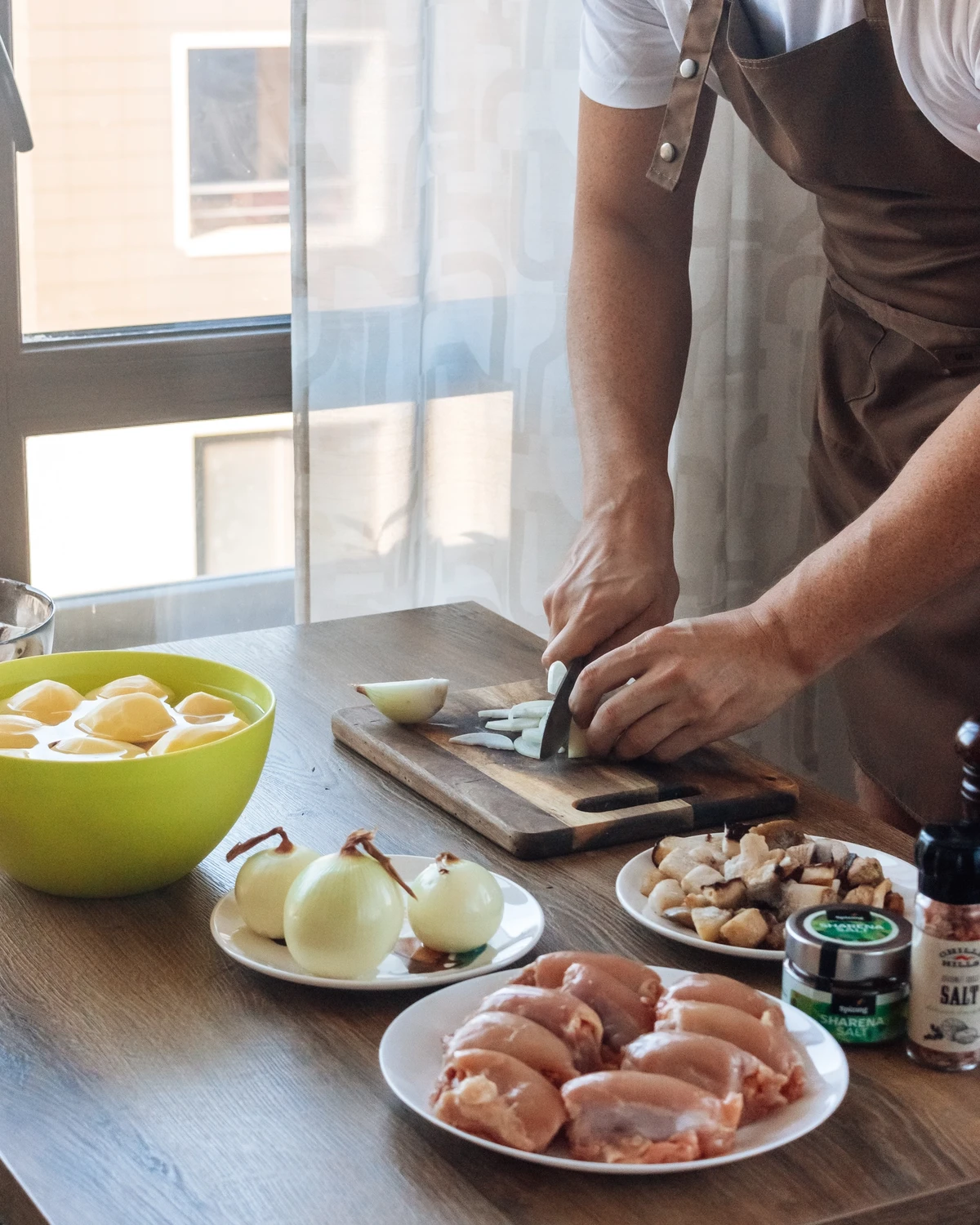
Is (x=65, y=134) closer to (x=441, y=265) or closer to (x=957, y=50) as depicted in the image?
(x=441, y=265)

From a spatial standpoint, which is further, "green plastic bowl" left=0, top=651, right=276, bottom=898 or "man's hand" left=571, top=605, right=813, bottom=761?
"man's hand" left=571, top=605, right=813, bottom=761

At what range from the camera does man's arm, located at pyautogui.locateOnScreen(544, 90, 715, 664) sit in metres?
1.49

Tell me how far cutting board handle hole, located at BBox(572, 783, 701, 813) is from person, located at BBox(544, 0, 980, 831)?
2.1 inches

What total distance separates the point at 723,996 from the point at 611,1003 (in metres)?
0.06

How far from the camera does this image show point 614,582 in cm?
140

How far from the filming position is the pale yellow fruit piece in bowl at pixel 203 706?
1.04 meters

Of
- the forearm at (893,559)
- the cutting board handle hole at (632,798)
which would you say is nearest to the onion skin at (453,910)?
the cutting board handle hole at (632,798)

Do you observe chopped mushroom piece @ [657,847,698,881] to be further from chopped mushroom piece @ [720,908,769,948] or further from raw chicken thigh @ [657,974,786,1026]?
raw chicken thigh @ [657,974,786,1026]

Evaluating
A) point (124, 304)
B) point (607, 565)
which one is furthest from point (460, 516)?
point (607, 565)

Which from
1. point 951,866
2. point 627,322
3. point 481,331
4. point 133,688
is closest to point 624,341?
point 627,322

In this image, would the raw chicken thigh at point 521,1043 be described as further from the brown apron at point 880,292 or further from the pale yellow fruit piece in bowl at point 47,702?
the brown apron at point 880,292

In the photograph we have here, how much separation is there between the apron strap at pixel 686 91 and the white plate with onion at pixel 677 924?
68 cm

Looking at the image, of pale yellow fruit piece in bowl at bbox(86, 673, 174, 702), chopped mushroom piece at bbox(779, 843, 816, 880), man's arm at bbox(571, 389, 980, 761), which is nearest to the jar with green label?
chopped mushroom piece at bbox(779, 843, 816, 880)

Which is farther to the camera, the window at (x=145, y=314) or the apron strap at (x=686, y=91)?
the window at (x=145, y=314)
